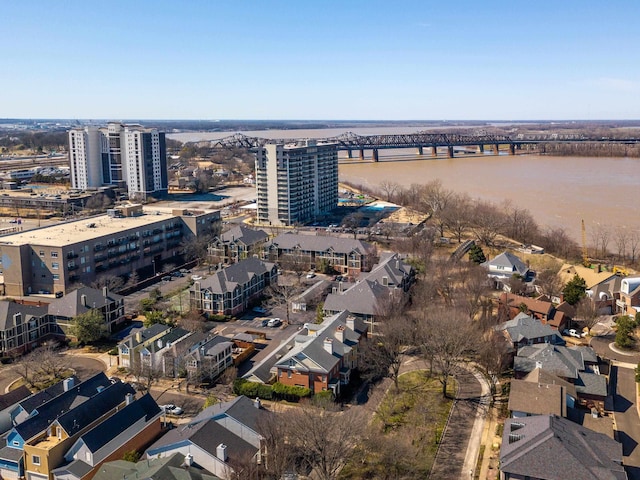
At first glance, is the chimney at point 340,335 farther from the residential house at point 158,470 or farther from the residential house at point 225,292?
the residential house at point 158,470

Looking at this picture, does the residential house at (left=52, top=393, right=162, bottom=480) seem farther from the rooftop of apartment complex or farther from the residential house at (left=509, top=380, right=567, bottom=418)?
the rooftop of apartment complex

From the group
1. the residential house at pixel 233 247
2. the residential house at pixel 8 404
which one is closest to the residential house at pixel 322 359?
the residential house at pixel 8 404

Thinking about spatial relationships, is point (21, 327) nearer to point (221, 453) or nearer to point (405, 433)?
point (221, 453)

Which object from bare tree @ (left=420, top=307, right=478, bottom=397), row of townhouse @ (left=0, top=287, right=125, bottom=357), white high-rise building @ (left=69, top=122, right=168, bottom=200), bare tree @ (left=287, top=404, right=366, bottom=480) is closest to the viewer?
bare tree @ (left=287, top=404, right=366, bottom=480)

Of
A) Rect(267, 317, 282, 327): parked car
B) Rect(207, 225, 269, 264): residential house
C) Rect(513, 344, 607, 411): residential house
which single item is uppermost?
Rect(207, 225, 269, 264): residential house

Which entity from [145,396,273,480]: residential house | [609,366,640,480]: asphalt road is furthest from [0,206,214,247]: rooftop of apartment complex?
[609,366,640,480]: asphalt road

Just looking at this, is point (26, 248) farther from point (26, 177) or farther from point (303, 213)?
point (26, 177)
